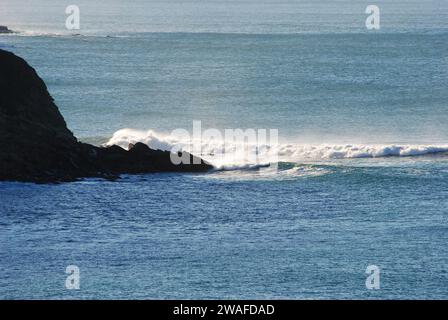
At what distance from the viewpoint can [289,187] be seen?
219 ft

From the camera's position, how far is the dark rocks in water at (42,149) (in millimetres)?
63094

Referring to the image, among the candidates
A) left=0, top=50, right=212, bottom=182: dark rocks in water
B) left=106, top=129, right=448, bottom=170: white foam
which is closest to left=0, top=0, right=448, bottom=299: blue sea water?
left=106, top=129, right=448, bottom=170: white foam

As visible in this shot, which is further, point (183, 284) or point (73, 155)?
point (73, 155)

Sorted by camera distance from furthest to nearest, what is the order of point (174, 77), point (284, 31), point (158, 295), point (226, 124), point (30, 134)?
1. point (284, 31)
2. point (174, 77)
3. point (226, 124)
4. point (30, 134)
5. point (158, 295)

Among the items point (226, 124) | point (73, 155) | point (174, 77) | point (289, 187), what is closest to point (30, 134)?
point (73, 155)

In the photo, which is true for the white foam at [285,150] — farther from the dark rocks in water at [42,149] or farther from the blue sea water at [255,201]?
the dark rocks in water at [42,149]

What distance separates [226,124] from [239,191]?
110 ft

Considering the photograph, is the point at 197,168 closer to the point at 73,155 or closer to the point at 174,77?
the point at 73,155

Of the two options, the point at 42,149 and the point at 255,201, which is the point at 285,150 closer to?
the point at 255,201

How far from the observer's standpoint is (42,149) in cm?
6362

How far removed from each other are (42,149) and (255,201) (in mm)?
9532

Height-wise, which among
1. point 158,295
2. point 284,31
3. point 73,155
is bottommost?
point 158,295

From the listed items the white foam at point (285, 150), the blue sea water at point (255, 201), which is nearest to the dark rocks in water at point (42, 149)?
the blue sea water at point (255, 201)

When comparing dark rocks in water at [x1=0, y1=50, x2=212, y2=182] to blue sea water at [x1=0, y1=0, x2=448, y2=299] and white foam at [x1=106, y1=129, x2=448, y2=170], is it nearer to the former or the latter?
blue sea water at [x1=0, y1=0, x2=448, y2=299]
